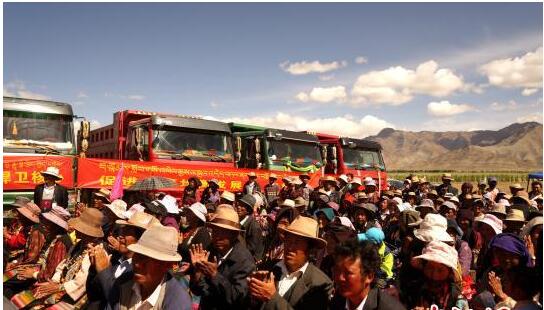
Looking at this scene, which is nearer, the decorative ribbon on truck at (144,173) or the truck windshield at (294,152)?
the decorative ribbon on truck at (144,173)

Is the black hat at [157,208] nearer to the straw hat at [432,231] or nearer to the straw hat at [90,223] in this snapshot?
the straw hat at [90,223]

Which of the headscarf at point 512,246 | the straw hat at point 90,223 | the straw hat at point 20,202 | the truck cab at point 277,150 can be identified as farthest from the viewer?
the truck cab at point 277,150

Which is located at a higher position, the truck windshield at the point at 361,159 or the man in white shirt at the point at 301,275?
the truck windshield at the point at 361,159

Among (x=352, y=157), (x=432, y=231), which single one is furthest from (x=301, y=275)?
(x=352, y=157)

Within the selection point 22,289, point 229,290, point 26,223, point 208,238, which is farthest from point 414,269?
point 26,223

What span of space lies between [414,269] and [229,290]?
171cm

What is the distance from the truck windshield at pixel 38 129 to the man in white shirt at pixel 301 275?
32.1 ft

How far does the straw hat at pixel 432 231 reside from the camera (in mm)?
4758

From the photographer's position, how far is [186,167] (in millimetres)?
11891

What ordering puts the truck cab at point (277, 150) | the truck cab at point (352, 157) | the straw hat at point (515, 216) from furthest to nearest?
the truck cab at point (352, 157) < the truck cab at point (277, 150) < the straw hat at point (515, 216)

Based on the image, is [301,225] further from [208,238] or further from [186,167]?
[186,167]

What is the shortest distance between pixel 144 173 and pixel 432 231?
844cm

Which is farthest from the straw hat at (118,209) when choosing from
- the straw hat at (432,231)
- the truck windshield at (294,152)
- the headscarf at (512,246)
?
the truck windshield at (294,152)

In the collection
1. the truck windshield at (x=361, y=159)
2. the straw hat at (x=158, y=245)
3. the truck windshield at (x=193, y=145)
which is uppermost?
the truck windshield at (x=193, y=145)
